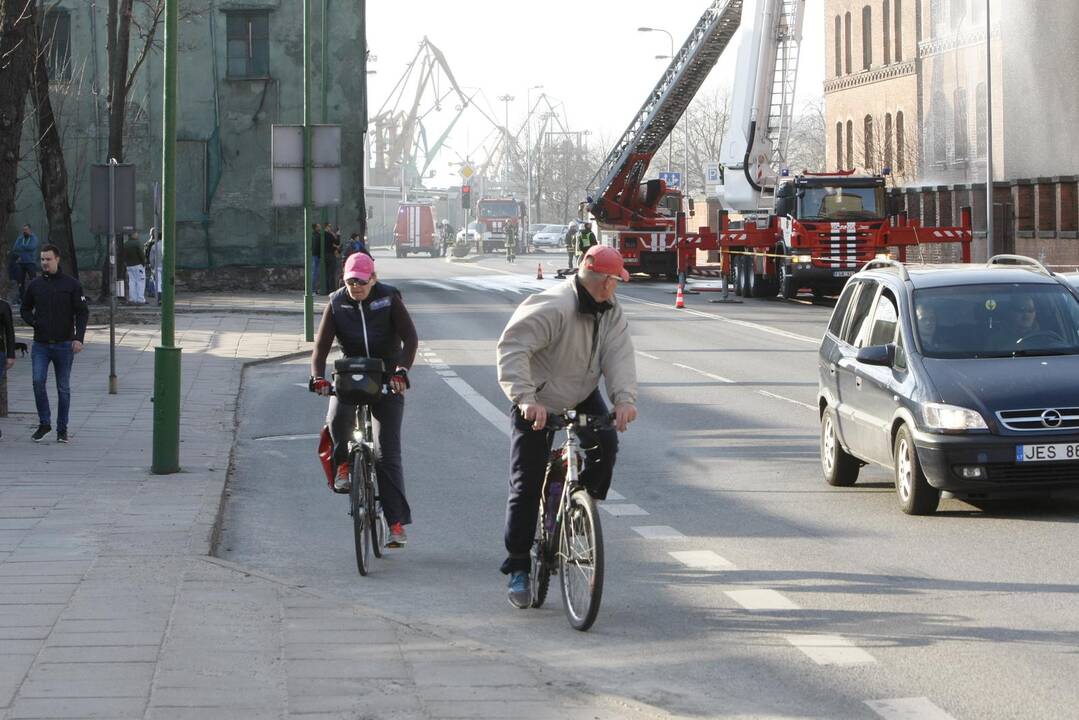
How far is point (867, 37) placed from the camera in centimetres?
6875

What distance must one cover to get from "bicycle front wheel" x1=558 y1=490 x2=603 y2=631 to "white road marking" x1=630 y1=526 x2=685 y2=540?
2.28 m

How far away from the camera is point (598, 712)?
5863mm

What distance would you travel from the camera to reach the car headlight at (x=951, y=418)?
32.8 feet

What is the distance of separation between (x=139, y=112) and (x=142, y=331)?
17.9 metres

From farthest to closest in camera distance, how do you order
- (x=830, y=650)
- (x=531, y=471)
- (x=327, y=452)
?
(x=327, y=452) → (x=531, y=471) → (x=830, y=650)

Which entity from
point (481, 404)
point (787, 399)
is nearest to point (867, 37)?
point (787, 399)

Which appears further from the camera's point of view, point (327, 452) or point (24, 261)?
point (24, 261)

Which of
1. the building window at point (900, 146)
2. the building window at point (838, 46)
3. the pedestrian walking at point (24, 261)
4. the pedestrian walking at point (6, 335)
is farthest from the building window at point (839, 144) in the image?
the pedestrian walking at point (6, 335)

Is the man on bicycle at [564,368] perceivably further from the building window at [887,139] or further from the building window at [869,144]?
the building window at [869,144]

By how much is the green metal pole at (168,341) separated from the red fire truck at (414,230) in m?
81.5

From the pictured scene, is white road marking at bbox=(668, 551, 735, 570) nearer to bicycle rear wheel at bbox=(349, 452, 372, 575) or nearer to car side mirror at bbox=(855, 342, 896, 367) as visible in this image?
bicycle rear wheel at bbox=(349, 452, 372, 575)

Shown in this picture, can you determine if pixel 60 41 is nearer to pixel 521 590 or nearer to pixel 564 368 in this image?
pixel 521 590

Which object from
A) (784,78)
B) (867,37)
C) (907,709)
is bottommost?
(907,709)

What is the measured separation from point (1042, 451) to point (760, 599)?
2.76 metres
